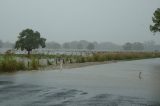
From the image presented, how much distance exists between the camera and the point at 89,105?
1278 cm

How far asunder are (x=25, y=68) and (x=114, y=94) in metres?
16.9

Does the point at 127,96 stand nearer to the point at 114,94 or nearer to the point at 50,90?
the point at 114,94

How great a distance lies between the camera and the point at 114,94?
15.9 meters

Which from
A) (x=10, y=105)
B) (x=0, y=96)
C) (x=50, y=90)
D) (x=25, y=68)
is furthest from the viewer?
(x=25, y=68)

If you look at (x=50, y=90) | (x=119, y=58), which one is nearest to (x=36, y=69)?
(x=50, y=90)

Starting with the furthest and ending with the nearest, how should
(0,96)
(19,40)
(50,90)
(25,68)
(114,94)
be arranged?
(19,40), (25,68), (50,90), (114,94), (0,96)

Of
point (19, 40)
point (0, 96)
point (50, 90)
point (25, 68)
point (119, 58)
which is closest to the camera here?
point (0, 96)

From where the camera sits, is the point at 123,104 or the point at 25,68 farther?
the point at 25,68

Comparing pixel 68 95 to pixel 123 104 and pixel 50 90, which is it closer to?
pixel 50 90

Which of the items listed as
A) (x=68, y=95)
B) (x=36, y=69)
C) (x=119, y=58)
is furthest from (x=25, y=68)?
(x=119, y=58)

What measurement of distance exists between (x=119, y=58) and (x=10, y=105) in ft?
173

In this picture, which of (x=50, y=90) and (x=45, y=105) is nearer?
(x=45, y=105)

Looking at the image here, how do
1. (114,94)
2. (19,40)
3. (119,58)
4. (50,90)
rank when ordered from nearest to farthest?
(114,94) → (50,90) → (119,58) → (19,40)

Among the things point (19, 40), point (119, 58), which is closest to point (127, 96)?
point (119, 58)
